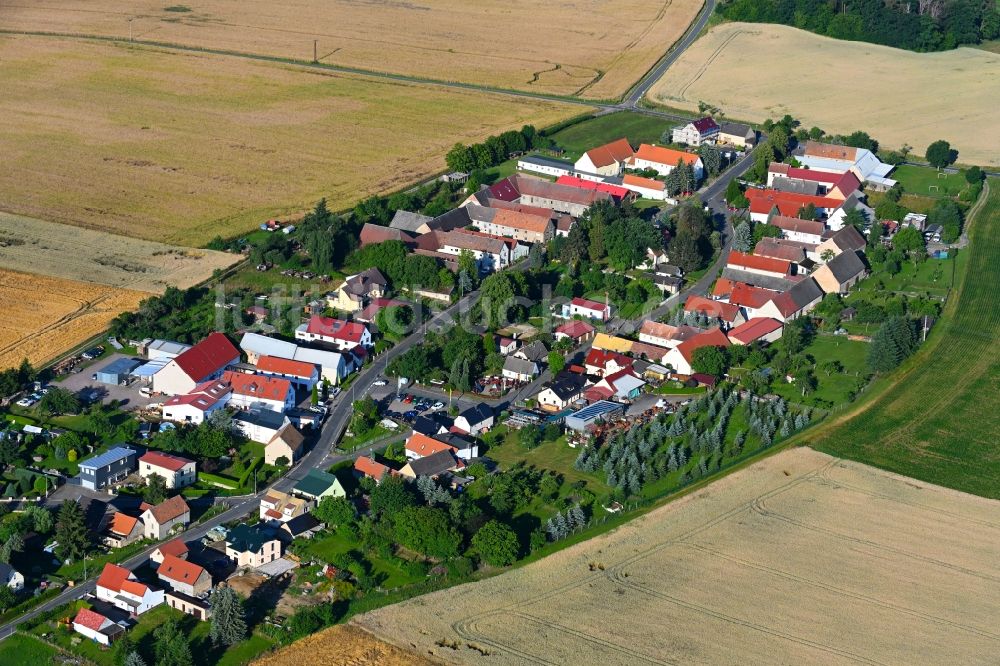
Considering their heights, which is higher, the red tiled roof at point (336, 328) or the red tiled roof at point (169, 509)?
the red tiled roof at point (336, 328)

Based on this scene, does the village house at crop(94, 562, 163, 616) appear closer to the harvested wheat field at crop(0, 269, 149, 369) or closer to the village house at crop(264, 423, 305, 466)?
the village house at crop(264, 423, 305, 466)

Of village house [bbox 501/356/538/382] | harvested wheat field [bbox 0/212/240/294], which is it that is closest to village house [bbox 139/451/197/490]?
village house [bbox 501/356/538/382]

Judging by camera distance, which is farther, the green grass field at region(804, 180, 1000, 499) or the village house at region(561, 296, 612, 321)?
the village house at region(561, 296, 612, 321)

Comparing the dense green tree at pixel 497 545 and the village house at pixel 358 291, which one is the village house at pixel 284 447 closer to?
the dense green tree at pixel 497 545

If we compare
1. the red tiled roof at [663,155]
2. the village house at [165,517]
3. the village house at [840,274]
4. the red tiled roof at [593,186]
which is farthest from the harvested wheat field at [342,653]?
the red tiled roof at [663,155]

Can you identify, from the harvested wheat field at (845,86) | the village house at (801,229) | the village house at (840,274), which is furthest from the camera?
the harvested wheat field at (845,86)

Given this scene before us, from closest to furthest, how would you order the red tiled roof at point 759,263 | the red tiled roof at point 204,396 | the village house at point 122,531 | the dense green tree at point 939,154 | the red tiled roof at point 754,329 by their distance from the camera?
1. the village house at point 122,531
2. the red tiled roof at point 204,396
3. the red tiled roof at point 754,329
4. the red tiled roof at point 759,263
5. the dense green tree at point 939,154

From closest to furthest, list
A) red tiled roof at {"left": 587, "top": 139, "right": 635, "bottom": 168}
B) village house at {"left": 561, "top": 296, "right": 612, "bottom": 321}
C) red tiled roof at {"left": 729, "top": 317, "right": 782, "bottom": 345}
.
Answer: red tiled roof at {"left": 729, "top": 317, "right": 782, "bottom": 345}, village house at {"left": 561, "top": 296, "right": 612, "bottom": 321}, red tiled roof at {"left": 587, "top": 139, "right": 635, "bottom": 168}

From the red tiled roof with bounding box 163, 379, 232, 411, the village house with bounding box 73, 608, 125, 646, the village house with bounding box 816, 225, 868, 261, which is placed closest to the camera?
the village house with bounding box 73, 608, 125, 646
